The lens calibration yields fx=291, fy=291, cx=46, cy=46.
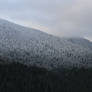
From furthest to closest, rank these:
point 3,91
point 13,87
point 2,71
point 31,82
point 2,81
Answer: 1. point 2,71
2. point 31,82
3. point 2,81
4. point 13,87
5. point 3,91

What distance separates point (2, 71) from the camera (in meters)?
120

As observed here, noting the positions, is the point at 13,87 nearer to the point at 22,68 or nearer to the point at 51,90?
the point at 51,90

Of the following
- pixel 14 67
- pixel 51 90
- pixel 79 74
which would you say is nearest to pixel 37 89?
pixel 51 90

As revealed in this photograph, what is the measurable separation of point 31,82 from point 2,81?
12.5 metres

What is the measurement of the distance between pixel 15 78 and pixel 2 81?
35.6 feet

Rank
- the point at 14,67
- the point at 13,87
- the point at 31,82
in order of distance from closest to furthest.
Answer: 1. the point at 13,87
2. the point at 31,82
3. the point at 14,67

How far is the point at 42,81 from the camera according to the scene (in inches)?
4461

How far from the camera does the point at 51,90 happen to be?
321 feet

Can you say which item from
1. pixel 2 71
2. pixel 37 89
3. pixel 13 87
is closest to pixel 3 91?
pixel 13 87

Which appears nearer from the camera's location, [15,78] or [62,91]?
[62,91]

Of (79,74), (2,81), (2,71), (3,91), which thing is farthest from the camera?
(79,74)

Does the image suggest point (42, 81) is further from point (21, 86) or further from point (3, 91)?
point (3, 91)

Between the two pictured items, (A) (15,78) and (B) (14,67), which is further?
(B) (14,67)

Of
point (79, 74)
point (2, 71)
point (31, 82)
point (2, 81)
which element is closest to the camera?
point (2, 81)
